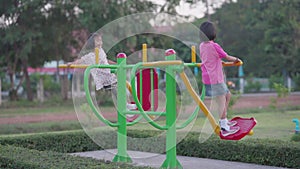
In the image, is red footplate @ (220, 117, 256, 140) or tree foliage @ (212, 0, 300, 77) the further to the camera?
tree foliage @ (212, 0, 300, 77)

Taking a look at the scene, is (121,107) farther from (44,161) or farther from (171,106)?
(44,161)

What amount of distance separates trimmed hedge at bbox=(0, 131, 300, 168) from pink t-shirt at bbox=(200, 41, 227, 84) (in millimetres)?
1977

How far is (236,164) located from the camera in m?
8.05

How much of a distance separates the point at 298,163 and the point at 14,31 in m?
18.7

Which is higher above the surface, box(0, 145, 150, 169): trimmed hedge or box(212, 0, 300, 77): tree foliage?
box(212, 0, 300, 77): tree foliage

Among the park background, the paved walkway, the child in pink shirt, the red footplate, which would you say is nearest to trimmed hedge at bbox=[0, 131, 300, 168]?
the paved walkway

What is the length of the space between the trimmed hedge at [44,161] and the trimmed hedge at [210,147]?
121 centimetres

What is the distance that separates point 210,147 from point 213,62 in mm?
2722

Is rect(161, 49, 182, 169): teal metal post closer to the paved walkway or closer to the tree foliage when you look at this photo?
the paved walkway

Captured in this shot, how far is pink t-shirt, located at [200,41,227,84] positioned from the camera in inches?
249

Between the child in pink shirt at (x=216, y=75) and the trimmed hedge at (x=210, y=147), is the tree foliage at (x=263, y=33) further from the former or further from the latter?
the child in pink shirt at (x=216, y=75)

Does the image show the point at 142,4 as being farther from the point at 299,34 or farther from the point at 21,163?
the point at 21,163

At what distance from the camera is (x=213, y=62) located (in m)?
6.36

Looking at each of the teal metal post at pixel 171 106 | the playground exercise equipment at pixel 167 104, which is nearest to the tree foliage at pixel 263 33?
the playground exercise equipment at pixel 167 104
